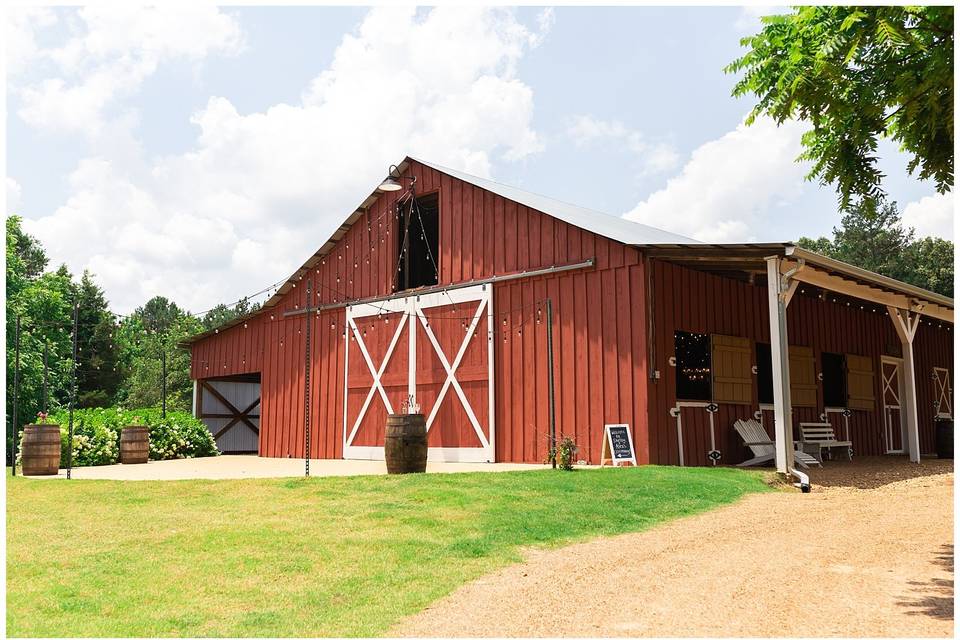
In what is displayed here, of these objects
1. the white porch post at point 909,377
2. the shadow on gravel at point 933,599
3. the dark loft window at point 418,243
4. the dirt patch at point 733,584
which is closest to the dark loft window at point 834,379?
the white porch post at point 909,377

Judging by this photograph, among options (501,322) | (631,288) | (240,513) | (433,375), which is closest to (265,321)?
(433,375)

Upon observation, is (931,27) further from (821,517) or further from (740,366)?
(740,366)

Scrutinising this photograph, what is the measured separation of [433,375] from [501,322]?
1.77 meters

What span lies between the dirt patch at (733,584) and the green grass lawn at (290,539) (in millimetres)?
404

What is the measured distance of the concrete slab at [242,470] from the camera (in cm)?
1174

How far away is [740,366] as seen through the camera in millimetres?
13703

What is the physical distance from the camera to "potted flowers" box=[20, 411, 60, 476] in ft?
40.3

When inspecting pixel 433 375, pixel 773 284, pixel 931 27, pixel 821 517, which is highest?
pixel 931 27

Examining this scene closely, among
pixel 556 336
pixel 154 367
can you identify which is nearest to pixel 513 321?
pixel 556 336

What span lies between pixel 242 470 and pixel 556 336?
18.0 feet

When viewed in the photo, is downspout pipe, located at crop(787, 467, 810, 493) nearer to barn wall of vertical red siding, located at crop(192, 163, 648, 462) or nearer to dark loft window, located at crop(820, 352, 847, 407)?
barn wall of vertical red siding, located at crop(192, 163, 648, 462)

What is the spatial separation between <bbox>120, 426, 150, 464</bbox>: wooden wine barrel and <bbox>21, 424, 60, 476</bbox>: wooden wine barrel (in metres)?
2.94

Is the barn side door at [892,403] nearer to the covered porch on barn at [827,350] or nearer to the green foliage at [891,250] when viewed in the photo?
the covered porch on barn at [827,350]

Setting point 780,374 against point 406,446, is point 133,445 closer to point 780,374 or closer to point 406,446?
point 406,446
